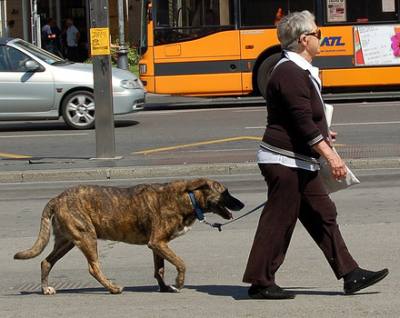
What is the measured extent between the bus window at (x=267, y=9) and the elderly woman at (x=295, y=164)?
1506cm

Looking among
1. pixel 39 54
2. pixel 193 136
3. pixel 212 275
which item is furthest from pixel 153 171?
pixel 39 54

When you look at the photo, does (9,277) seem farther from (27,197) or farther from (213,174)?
(213,174)

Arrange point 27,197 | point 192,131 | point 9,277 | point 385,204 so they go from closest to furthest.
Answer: point 9,277 → point 385,204 → point 27,197 → point 192,131

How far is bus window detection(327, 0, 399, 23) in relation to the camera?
2081 cm

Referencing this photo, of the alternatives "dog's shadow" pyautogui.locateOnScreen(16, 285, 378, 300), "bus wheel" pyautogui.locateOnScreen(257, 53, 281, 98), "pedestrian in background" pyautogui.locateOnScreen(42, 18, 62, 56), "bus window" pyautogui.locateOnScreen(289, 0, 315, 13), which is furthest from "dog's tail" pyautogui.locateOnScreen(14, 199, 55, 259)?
"pedestrian in background" pyautogui.locateOnScreen(42, 18, 62, 56)

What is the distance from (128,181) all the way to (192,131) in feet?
16.0

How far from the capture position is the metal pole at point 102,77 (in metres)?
13.2

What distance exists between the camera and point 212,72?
20.8 metres

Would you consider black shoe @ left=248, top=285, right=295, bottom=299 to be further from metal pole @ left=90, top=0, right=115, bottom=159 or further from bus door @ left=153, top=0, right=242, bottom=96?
bus door @ left=153, top=0, right=242, bottom=96

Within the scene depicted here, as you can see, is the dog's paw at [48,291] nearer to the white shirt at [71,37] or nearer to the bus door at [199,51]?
the bus door at [199,51]

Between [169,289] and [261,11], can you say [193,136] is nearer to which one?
[261,11]

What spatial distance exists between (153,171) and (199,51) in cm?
878

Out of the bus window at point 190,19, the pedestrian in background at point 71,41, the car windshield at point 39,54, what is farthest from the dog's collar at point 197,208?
the pedestrian in background at point 71,41

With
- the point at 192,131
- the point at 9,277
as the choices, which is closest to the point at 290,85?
the point at 9,277
